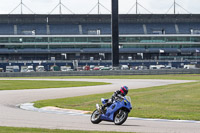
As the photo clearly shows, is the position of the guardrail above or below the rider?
below

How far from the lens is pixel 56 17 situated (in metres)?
136

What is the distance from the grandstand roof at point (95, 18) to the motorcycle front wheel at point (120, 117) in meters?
121

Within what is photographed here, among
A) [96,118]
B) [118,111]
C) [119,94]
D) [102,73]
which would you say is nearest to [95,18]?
[102,73]

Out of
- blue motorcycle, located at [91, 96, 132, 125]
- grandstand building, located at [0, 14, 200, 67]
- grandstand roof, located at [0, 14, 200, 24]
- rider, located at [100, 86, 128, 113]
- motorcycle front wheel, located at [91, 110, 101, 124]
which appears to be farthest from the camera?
grandstand roof, located at [0, 14, 200, 24]

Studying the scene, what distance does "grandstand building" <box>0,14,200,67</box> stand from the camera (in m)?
128

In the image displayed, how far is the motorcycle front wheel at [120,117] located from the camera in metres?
16.2

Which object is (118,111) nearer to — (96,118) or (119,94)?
(119,94)

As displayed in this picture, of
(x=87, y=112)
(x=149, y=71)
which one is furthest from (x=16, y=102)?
(x=149, y=71)

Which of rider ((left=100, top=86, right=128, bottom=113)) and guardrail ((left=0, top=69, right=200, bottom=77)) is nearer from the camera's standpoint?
rider ((left=100, top=86, right=128, bottom=113))

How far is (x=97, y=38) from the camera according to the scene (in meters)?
131

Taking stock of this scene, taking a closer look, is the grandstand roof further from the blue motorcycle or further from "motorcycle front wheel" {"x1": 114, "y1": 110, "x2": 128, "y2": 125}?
"motorcycle front wheel" {"x1": 114, "y1": 110, "x2": 128, "y2": 125}

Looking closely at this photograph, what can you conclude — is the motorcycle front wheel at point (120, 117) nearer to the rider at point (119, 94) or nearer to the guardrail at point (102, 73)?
the rider at point (119, 94)

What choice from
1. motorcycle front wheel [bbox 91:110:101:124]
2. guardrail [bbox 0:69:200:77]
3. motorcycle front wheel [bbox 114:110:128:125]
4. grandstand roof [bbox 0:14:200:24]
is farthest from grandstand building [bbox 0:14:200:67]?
motorcycle front wheel [bbox 114:110:128:125]

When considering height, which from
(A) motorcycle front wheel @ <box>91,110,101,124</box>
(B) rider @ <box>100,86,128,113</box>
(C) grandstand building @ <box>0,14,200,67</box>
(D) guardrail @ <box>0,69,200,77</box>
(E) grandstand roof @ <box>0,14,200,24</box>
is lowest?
(D) guardrail @ <box>0,69,200,77</box>
